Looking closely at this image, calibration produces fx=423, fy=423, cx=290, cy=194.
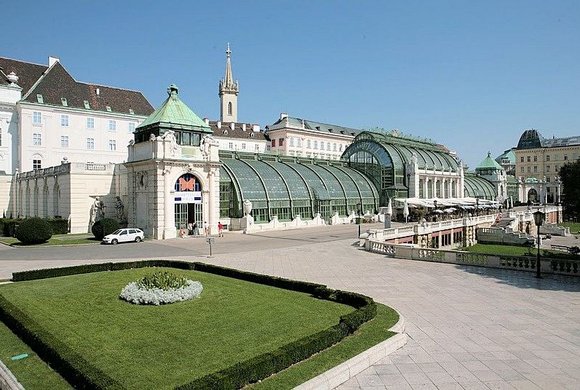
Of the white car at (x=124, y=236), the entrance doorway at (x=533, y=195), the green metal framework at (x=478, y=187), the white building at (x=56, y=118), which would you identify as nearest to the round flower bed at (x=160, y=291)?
the white car at (x=124, y=236)

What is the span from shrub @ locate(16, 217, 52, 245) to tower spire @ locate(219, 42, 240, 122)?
79619 mm

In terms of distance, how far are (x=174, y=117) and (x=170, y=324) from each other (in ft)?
122

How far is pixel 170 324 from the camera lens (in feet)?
47.3

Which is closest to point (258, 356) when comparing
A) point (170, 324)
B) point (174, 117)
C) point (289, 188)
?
point (170, 324)

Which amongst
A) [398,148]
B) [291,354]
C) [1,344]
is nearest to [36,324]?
[1,344]

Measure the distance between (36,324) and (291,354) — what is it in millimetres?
8723

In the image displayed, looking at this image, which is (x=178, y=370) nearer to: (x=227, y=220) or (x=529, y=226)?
(x=227, y=220)

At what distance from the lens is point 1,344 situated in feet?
43.8

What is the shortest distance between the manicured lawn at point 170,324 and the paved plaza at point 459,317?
3196mm

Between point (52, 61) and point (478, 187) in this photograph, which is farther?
point (478, 187)

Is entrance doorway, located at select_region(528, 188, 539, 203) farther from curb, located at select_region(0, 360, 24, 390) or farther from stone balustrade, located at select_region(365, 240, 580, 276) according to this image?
curb, located at select_region(0, 360, 24, 390)

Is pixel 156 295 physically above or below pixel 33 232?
below

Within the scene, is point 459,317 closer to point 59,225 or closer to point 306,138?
point 59,225

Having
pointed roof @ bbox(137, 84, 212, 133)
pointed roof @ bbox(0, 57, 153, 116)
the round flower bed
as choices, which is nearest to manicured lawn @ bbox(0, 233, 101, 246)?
pointed roof @ bbox(137, 84, 212, 133)
